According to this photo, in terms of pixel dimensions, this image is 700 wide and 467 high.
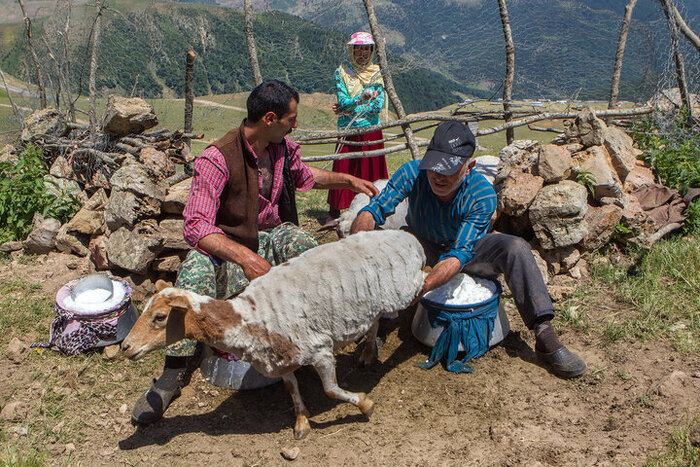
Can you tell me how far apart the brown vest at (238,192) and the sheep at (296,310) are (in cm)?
77

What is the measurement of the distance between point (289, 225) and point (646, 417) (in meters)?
2.93

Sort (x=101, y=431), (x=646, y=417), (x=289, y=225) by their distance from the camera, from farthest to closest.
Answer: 1. (x=289, y=225)
2. (x=101, y=431)
3. (x=646, y=417)

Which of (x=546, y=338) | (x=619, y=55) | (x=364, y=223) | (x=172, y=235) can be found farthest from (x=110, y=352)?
(x=619, y=55)

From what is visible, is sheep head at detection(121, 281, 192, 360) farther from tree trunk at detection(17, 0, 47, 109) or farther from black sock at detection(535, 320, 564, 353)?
tree trunk at detection(17, 0, 47, 109)

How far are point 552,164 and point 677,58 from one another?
3.12 m

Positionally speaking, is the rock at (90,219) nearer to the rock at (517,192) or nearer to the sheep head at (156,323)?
the sheep head at (156,323)

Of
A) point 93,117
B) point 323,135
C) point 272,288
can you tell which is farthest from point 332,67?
point 272,288

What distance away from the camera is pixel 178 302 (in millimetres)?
2975

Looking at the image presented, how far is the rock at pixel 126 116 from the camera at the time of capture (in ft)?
21.4

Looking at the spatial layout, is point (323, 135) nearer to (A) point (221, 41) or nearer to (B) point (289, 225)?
(B) point (289, 225)

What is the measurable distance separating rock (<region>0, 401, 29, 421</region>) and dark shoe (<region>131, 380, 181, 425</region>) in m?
0.84

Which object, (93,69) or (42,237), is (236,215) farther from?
(93,69)

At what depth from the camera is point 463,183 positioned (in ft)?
12.9

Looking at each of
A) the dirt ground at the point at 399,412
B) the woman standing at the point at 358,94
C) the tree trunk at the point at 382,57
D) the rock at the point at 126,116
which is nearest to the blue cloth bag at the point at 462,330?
the dirt ground at the point at 399,412
